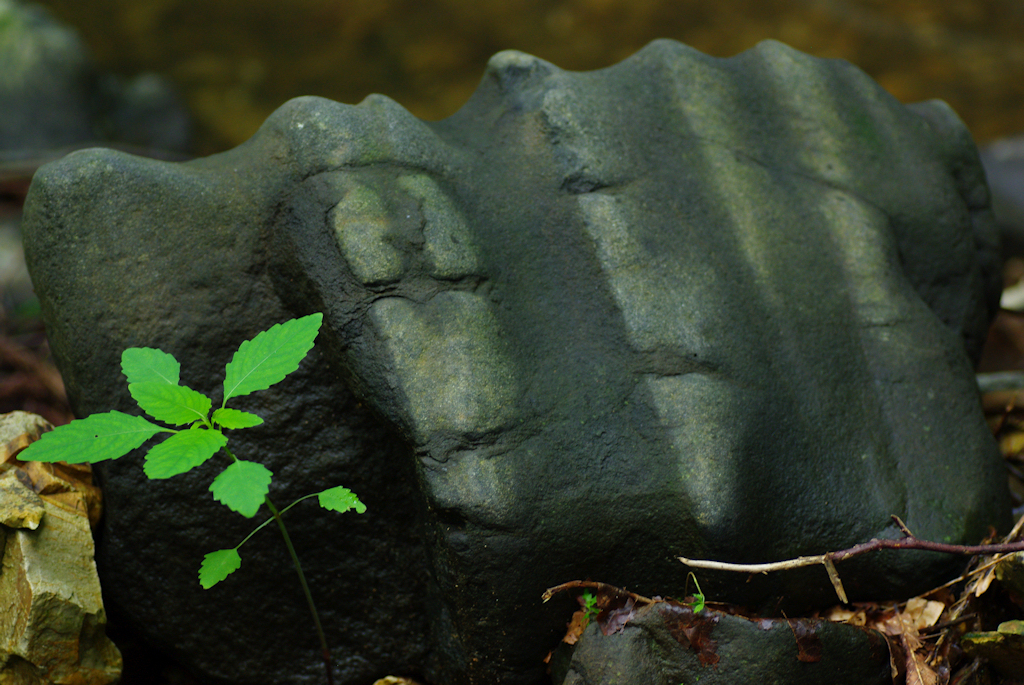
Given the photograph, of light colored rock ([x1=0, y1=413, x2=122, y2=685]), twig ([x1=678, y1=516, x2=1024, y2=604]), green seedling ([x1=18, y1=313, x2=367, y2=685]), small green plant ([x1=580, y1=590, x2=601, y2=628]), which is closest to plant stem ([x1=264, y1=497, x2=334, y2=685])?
green seedling ([x1=18, y1=313, x2=367, y2=685])

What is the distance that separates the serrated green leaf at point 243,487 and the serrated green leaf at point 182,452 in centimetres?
6

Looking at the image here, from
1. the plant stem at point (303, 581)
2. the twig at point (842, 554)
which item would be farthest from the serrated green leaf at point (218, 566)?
the twig at point (842, 554)

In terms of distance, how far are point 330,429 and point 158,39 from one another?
627 centimetres

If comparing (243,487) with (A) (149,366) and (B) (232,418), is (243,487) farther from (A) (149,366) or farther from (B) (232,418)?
(A) (149,366)

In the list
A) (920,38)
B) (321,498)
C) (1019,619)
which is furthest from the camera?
(920,38)

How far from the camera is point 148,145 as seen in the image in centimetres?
670

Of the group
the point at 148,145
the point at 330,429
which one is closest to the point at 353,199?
the point at 330,429

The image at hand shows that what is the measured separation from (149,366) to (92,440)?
160mm

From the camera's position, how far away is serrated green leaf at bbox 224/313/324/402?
4.68ft

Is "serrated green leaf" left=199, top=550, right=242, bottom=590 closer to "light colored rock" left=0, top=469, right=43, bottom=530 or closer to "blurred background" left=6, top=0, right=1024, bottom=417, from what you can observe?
"light colored rock" left=0, top=469, right=43, bottom=530

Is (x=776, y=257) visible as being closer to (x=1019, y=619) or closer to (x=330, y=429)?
(x=1019, y=619)

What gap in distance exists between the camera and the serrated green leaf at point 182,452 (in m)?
1.31

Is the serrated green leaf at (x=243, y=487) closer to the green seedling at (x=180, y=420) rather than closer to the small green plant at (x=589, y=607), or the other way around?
the green seedling at (x=180, y=420)

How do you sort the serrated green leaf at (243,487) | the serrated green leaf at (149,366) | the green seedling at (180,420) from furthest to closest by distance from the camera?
the serrated green leaf at (149,366) → the green seedling at (180,420) → the serrated green leaf at (243,487)
